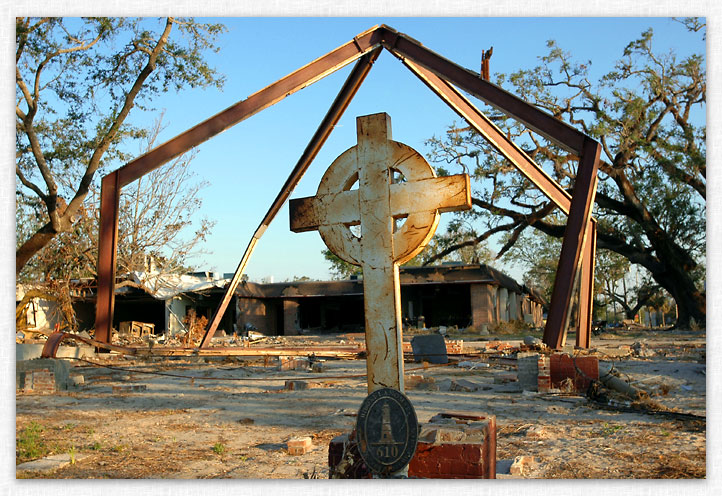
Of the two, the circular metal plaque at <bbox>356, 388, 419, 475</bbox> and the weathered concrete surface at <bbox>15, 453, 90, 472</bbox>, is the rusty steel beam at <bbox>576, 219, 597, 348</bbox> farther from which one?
the weathered concrete surface at <bbox>15, 453, 90, 472</bbox>

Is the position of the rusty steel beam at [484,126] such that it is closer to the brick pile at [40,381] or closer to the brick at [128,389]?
the brick at [128,389]

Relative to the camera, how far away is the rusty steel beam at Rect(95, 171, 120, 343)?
9586 mm

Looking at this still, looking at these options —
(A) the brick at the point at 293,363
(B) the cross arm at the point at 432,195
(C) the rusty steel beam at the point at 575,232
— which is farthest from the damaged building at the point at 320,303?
(B) the cross arm at the point at 432,195

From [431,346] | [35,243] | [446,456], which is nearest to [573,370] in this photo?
[431,346]

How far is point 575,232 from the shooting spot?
8.20m

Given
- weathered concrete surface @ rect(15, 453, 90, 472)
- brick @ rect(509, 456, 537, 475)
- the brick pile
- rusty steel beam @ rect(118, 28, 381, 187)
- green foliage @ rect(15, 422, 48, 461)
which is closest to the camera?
brick @ rect(509, 456, 537, 475)

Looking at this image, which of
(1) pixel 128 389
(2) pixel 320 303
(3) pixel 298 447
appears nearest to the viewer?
(3) pixel 298 447

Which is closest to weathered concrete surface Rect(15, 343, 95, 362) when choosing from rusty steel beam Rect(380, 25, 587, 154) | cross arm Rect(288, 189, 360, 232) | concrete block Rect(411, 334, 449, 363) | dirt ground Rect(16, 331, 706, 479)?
dirt ground Rect(16, 331, 706, 479)

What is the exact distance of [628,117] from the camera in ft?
77.0

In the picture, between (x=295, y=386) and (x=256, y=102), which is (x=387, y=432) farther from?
(x=295, y=386)

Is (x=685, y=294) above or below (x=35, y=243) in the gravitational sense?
below

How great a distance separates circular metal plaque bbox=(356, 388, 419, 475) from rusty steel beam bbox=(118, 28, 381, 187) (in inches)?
235

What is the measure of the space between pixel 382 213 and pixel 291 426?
4.23 meters

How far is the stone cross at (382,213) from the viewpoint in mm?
4062
